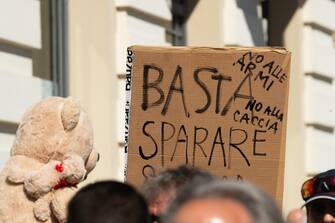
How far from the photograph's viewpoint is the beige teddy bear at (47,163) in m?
4.48

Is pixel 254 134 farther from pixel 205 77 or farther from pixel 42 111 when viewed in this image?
pixel 42 111

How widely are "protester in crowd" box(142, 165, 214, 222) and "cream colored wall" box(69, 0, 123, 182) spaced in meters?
4.07

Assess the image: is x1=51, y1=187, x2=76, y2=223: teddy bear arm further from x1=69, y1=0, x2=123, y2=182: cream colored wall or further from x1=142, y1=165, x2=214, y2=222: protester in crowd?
x1=69, y1=0, x2=123, y2=182: cream colored wall

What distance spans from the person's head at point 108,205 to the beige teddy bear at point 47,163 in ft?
6.64

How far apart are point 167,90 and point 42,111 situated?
60cm

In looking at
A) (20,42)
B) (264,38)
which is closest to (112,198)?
(20,42)

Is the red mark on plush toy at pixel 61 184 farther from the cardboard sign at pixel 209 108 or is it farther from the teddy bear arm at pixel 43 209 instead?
the cardboard sign at pixel 209 108

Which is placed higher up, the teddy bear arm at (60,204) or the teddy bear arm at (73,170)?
the teddy bear arm at (73,170)

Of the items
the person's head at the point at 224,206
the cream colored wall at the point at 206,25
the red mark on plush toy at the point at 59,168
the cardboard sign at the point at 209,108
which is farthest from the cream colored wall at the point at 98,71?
the person's head at the point at 224,206

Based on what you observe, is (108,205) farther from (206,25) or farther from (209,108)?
(206,25)

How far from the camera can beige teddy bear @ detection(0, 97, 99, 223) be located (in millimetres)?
4484

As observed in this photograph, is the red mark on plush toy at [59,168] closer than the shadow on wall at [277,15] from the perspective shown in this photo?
Yes

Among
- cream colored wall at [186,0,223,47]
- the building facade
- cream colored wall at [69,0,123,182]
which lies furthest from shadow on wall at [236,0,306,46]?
cream colored wall at [69,0,123,182]

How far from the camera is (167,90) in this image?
4406mm
